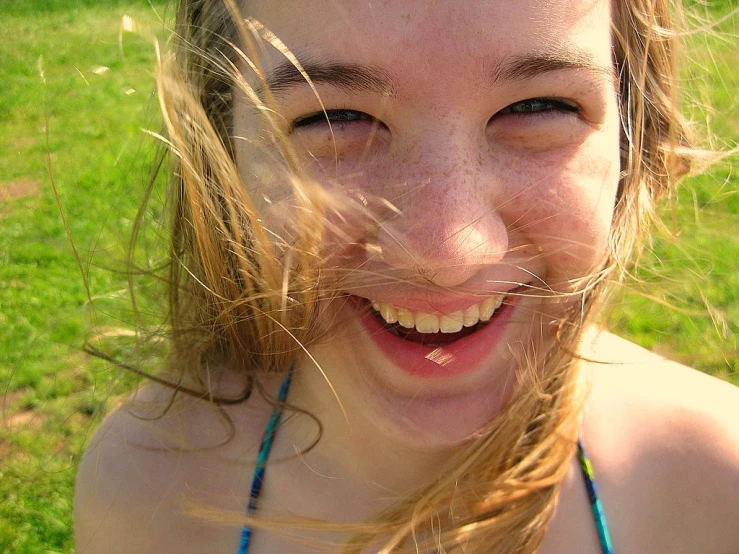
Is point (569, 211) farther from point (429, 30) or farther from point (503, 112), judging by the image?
point (429, 30)

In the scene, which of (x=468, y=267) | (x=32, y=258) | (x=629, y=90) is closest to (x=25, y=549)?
(x=32, y=258)

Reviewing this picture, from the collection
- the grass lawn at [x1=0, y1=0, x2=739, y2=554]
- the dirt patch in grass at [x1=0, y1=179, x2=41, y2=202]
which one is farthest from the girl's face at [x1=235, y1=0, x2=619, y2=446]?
the dirt patch in grass at [x1=0, y1=179, x2=41, y2=202]

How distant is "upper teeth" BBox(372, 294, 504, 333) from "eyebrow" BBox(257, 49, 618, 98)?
385 millimetres

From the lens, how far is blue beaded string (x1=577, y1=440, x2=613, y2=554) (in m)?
1.50

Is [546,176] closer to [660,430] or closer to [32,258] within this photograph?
[660,430]

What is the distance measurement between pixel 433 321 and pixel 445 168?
12.4 inches

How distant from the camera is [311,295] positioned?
1.22 meters

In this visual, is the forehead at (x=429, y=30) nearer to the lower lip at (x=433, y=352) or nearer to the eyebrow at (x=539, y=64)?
the eyebrow at (x=539, y=64)

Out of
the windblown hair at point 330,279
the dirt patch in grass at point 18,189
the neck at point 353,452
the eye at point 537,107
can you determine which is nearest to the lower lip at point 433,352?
the windblown hair at point 330,279

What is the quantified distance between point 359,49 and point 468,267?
367mm

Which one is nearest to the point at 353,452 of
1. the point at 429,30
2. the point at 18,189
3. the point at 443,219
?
the point at 443,219

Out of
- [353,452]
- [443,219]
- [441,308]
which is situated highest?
[443,219]

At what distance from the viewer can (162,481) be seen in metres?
1.63

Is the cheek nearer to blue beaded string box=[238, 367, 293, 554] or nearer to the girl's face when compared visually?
the girl's face
